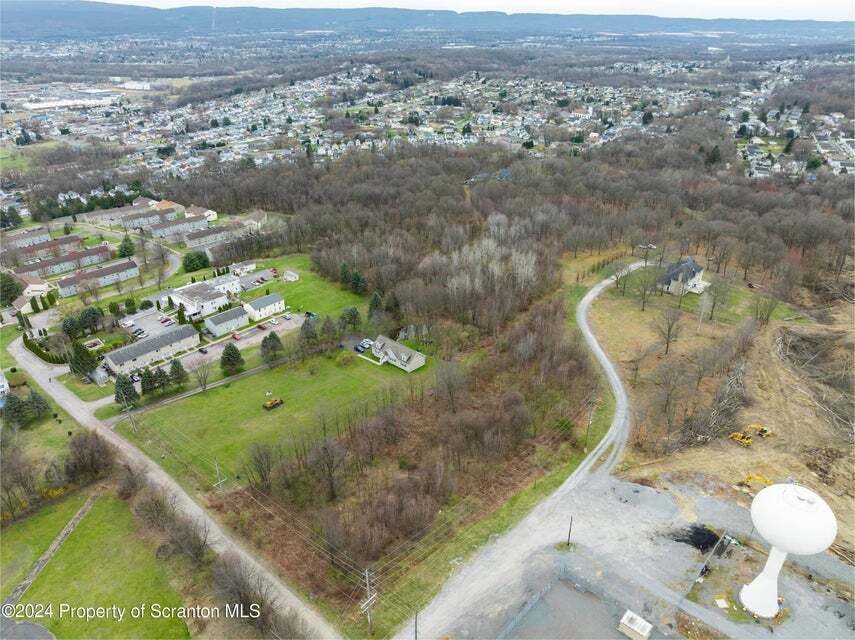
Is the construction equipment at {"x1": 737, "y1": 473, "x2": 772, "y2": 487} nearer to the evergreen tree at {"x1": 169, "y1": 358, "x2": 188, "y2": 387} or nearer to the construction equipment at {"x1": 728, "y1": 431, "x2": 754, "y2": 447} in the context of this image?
the construction equipment at {"x1": 728, "y1": 431, "x2": 754, "y2": 447}

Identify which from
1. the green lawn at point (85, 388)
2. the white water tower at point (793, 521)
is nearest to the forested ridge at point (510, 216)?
the green lawn at point (85, 388)

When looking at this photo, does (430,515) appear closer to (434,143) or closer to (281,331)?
(281,331)

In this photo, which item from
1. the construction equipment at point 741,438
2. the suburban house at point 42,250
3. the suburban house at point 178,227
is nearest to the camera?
the construction equipment at point 741,438

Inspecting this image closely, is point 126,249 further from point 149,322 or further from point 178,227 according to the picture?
point 149,322

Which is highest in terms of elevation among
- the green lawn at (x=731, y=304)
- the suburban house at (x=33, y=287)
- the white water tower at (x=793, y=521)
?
the white water tower at (x=793, y=521)

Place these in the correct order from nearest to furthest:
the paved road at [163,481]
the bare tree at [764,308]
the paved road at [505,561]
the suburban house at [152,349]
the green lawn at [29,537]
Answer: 1. the paved road at [505,561]
2. the paved road at [163,481]
3. the green lawn at [29,537]
4. the suburban house at [152,349]
5. the bare tree at [764,308]

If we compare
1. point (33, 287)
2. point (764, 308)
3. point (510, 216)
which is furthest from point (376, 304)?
point (33, 287)

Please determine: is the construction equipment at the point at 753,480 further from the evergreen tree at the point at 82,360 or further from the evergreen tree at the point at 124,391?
the evergreen tree at the point at 82,360
